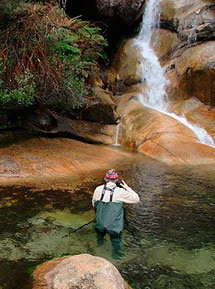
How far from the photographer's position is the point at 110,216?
7.16 m

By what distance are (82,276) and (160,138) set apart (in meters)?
12.2

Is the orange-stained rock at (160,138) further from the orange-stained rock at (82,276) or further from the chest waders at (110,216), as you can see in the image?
the orange-stained rock at (82,276)

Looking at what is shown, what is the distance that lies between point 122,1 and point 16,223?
19.5m

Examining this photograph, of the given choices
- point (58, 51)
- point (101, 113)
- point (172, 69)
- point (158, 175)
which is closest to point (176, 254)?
point (158, 175)

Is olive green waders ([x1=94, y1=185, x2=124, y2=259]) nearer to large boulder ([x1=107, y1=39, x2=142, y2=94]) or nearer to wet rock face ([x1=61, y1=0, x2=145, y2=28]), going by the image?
large boulder ([x1=107, y1=39, x2=142, y2=94])

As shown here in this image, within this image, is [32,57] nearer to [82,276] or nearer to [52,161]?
[52,161]

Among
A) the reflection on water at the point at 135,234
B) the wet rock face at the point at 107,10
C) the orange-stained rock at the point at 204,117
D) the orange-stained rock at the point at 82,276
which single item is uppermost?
the wet rock face at the point at 107,10

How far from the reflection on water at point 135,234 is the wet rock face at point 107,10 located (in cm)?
1539

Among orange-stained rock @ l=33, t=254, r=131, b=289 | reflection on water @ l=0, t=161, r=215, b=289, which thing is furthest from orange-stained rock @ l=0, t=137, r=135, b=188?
orange-stained rock @ l=33, t=254, r=131, b=289

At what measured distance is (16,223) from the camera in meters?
8.31

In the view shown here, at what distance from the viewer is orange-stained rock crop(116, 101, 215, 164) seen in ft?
52.4

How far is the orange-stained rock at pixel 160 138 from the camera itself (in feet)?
52.4

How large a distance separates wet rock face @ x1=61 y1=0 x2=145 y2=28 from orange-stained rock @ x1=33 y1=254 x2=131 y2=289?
20675 millimetres

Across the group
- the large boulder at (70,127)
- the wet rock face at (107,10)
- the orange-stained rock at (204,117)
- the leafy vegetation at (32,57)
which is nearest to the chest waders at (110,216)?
the leafy vegetation at (32,57)
